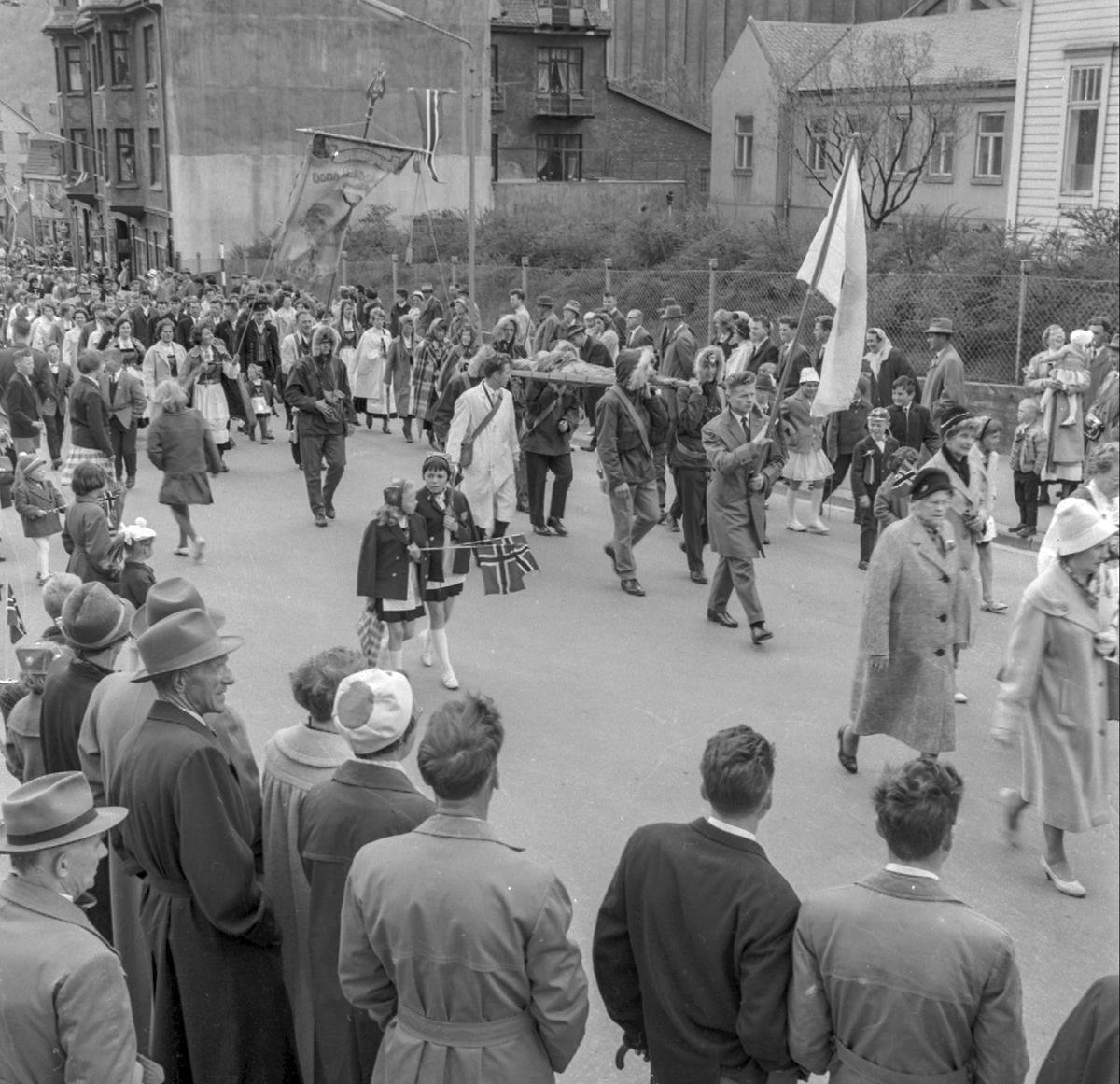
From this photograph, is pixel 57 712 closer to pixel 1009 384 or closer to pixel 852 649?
pixel 852 649

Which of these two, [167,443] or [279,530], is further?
[279,530]

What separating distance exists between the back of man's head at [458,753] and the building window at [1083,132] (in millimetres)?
2086

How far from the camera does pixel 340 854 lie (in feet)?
13.0

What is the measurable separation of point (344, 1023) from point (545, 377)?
9279 mm

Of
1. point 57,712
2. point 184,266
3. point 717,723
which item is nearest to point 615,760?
point 717,723

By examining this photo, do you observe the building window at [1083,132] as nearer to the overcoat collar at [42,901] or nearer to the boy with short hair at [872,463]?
the overcoat collar at [42,901]

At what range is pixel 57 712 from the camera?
16.5 feet

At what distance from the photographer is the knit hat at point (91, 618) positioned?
4.98 meters

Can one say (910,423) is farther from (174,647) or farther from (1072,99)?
(174,647)

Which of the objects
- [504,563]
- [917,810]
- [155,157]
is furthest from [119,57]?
[917,810]

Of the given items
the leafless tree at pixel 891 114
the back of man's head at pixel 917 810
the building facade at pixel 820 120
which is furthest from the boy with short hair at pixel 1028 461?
the leafless tree at pixel 891 114

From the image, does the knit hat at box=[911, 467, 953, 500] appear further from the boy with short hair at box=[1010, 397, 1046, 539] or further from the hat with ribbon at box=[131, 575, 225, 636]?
the boy with short hair at box=[1010, 397, 1046, 539]

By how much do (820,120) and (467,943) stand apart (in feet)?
111

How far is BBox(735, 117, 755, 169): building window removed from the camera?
1665 inches
